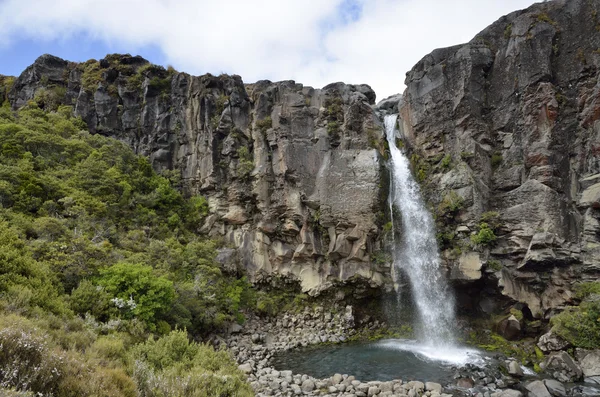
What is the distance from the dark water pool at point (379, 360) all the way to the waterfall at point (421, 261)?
1.92 meters

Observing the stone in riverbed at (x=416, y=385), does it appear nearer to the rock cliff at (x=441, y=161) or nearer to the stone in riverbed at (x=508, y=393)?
the stone in riverbed at (x=508, y=393)

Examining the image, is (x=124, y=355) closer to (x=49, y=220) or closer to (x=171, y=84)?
(x=49, y=220)

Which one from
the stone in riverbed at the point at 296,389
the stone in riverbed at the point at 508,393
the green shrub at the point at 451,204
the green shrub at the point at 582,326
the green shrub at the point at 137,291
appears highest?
the green shrub at the point at 451,204

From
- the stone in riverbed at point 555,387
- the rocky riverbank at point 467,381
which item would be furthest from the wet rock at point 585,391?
Result: the stone in riverbed at point 555,387

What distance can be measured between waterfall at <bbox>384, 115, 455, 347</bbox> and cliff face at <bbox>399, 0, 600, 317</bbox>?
108 cm

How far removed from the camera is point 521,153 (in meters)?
23.5

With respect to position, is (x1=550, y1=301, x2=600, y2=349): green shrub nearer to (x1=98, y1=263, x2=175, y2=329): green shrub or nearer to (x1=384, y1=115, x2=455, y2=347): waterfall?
(x1=384, y1=115, x2=455, y2=347): waterfall

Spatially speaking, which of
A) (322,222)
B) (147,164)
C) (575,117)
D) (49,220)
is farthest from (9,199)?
(575,117)

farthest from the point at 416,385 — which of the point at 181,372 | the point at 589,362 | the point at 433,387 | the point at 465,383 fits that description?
the point at 181,372

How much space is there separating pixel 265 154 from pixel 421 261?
16.0m

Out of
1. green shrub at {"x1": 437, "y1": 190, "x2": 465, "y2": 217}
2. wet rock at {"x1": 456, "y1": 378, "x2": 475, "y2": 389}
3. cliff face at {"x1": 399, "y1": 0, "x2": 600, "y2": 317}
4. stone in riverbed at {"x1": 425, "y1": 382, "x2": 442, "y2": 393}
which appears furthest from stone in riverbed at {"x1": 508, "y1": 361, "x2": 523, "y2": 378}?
green shrub at {"x1": 437, "y1": 190, "x2": 465, "y2": 217}

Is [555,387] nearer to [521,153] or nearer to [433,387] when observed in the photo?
[433,387]

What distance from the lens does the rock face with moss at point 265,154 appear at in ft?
85.6

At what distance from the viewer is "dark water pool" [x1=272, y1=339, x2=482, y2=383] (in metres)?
16.4
